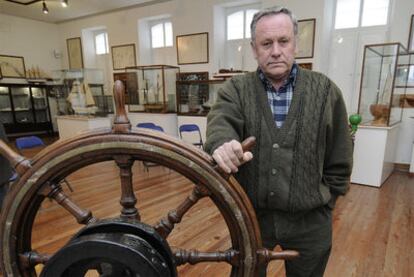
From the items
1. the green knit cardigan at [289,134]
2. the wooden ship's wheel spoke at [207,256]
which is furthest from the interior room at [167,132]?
the green knit cardigan at [289,134]

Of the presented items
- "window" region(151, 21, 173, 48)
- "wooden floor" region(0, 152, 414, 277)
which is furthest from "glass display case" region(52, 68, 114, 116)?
"wooden floor" region(0, 152, 414, 277)

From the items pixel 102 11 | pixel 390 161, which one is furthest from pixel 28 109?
pixel 390 161

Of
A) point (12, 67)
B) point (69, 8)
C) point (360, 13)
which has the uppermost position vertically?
point (69, 8)

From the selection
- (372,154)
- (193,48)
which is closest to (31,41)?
(193,48)

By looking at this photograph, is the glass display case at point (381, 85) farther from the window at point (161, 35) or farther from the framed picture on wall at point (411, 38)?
the window at point (161, 35)

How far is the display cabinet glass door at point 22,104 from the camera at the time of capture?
788cm

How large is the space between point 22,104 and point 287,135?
362 inches

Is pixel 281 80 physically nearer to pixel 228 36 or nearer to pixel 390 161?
pixel 390 161

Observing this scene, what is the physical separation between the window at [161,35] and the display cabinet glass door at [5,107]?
4314mm

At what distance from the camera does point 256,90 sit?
92cm

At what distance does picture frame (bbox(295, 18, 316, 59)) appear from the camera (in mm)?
4770

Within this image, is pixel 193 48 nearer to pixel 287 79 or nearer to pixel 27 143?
pixel 27 143

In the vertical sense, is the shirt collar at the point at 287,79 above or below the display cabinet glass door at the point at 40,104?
above

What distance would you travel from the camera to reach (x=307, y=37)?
4840 mm
